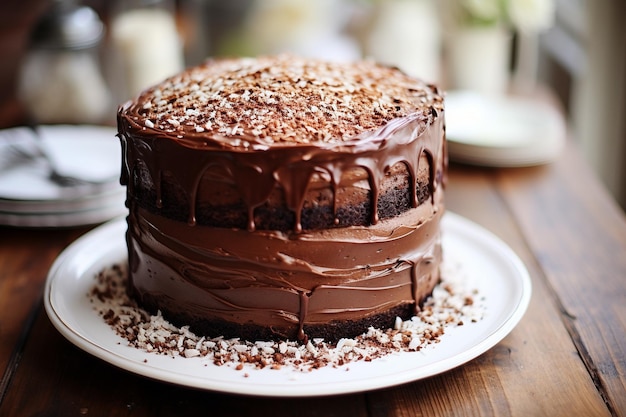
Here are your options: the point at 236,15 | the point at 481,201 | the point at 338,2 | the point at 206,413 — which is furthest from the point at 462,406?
the point at 338,2

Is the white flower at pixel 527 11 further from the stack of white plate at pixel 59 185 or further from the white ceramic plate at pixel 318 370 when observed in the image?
the stack of white plate at pixel 59 185

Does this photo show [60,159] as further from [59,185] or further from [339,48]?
[339,48]

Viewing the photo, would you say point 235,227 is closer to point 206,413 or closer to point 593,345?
point 206,413

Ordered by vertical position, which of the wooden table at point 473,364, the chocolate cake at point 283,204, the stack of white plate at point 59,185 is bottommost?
the wooden table at point 473,364

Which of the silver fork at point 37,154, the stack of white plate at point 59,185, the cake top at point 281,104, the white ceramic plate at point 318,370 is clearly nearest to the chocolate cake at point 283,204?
the cake top at point 281,104

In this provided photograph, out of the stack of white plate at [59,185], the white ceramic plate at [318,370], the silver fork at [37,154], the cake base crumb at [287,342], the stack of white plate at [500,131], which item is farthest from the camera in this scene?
the stack of white plate at [500,131]

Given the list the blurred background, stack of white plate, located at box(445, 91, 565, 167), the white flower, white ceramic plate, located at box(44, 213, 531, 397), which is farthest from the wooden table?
the white flower
